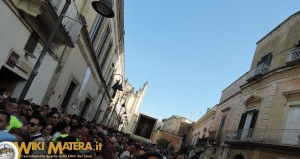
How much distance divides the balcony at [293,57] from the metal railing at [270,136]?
3714 mm

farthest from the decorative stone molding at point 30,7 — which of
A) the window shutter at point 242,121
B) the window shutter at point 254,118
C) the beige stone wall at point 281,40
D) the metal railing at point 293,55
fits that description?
the window shutter at point 242,121

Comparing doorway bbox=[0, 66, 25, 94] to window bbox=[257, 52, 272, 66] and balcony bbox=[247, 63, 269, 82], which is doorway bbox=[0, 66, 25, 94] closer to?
balcony bbox=[247, 63, 269, 82]

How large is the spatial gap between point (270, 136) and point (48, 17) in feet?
43.8

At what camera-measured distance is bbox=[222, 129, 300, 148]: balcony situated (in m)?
16.5

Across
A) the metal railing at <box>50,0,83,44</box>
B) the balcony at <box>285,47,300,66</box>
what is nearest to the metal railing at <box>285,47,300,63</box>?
the balcony at <box>285,47,300,66</box>

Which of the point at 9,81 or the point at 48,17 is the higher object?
the point at 48,17

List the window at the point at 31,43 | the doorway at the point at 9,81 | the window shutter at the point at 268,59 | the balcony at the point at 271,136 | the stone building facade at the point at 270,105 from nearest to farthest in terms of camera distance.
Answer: the window at the point at 31,43, the doorway at the point at 9,81, the balcony at the point at 271,136, the stone building facade at the point at 270,105, the window shutter at the point at 268,59

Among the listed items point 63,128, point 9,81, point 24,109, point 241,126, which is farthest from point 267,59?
point 63,128

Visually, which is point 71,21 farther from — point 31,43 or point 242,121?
point 242,121

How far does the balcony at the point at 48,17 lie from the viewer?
399 inches

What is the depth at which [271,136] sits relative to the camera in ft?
60.2

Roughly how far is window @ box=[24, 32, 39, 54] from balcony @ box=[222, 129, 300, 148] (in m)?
12.2

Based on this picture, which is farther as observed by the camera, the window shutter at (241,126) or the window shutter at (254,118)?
the window shutter at (241,126)

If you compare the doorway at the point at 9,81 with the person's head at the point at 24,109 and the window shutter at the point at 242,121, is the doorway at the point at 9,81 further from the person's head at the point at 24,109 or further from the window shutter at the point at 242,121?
the window shutter at the point at 242,121
